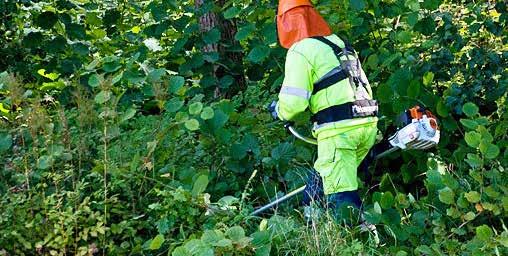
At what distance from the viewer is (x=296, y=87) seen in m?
4.64

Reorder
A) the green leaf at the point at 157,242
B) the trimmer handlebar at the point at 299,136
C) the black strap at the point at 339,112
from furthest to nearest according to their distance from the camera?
the trimmer handlebar at the point at 299,136, the black strap at the point at 339,112, the green leaf at the point at 157,242

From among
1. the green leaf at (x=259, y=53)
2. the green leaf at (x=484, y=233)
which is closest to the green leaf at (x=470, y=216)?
the green leaf at (x=484, y=233)

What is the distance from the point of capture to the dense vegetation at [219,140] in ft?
14.5

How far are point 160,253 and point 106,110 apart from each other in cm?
88

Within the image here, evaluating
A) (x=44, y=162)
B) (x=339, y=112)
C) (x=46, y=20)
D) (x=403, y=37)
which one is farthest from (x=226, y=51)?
(x=44, y=162)

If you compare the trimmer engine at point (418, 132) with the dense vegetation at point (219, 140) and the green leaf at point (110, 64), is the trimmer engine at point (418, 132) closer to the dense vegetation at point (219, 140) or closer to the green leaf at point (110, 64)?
the dense vegetation at point (219, 140)

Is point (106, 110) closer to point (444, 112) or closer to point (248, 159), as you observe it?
point (248, 159)

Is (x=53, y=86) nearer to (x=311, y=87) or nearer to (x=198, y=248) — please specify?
(x=311, y=87)

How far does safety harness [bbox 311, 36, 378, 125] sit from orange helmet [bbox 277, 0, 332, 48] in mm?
79

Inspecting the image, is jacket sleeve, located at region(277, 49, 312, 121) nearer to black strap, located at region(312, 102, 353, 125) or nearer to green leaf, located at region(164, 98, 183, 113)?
black strap, located at region(312, 102, 353, 125)

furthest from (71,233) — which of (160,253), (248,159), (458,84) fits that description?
(458,84)

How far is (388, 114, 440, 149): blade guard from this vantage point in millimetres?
4807

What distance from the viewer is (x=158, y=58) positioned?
7352mm

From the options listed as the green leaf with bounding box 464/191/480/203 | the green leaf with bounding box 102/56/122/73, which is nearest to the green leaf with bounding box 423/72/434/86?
the green leaf with bounding box 464/191/480/203
